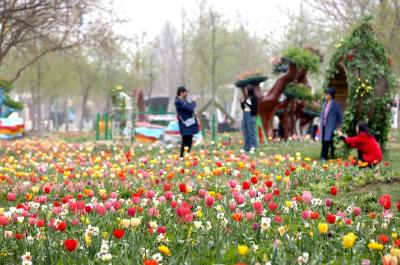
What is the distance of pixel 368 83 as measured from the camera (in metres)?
12.0

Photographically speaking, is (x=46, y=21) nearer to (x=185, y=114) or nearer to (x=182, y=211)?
(x=185, y=114)

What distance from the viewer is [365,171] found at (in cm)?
876

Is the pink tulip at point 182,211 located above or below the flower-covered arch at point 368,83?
below

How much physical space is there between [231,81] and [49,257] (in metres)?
42.7

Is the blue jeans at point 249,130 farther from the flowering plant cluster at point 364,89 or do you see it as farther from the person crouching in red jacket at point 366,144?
the person crouching in red jacket at point 366,144

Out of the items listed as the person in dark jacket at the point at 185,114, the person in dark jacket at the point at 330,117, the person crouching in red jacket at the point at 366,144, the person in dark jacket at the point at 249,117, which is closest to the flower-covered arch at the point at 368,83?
the person in dark jacket at the point at 330,117

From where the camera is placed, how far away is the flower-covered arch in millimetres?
12055

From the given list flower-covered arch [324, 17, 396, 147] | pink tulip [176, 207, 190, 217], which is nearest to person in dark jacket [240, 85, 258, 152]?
flower-covered arch [324, 17, 396, 147]

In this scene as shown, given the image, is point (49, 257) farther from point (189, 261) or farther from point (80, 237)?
point (189, 261)

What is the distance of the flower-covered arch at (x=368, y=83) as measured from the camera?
12.1 m

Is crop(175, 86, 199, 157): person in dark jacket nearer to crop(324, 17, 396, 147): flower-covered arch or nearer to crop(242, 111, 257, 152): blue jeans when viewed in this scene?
crop(242, 111, 257, 152): blue jeans

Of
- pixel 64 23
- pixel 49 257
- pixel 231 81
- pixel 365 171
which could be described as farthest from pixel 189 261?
pixel 231 81

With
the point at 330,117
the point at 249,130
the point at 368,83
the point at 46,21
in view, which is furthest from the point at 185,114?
the point at 46,21

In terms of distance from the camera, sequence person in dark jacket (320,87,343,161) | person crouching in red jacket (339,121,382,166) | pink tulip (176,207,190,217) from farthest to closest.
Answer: person in dark jacket (320,87,343,161) < person crouching in red jacket (339,121,382,166) < pink tulip (176,207,190,217)
